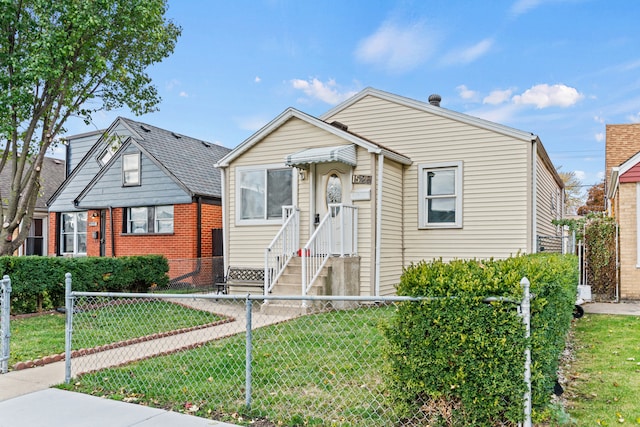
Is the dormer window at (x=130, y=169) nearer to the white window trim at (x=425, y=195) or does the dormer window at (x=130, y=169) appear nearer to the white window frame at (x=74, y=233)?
the white window frame at (x=74, y=233)

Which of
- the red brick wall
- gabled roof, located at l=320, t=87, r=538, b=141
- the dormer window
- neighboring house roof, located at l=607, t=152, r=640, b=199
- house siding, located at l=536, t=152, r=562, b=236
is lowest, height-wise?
the red brick wall

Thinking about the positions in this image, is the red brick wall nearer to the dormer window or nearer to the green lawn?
the dormer window

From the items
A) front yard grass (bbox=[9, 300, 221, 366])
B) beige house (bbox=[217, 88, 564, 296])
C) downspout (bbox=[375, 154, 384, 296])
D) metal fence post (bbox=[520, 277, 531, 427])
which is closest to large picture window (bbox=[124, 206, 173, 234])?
beige house (bbox=[217, 88, 564, 296])

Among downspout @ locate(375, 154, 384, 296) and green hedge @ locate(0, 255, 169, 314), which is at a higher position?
downspout @ locate(375, 154, 384, 296)

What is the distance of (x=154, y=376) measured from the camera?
17.3ft

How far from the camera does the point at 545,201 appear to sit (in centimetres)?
1288

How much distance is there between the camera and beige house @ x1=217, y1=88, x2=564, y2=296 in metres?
10.2

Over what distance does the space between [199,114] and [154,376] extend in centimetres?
1553

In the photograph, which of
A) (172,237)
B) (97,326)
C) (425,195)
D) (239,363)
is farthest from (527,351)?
(172,237)

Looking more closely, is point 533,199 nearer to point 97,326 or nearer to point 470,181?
point 470,181

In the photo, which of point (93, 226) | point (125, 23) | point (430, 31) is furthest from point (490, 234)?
point (93, 226)

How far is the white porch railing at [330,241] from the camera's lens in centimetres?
958

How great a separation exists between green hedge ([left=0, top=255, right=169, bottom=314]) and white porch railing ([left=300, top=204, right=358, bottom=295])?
4844 millimetres

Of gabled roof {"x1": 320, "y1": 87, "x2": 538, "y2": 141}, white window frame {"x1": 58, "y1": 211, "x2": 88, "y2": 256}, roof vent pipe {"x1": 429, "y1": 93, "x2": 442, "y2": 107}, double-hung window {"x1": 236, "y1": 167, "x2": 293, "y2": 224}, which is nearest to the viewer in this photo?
gabled roof {"x1": 320, "y1": 87, "x2": 538, "y2": 141}
